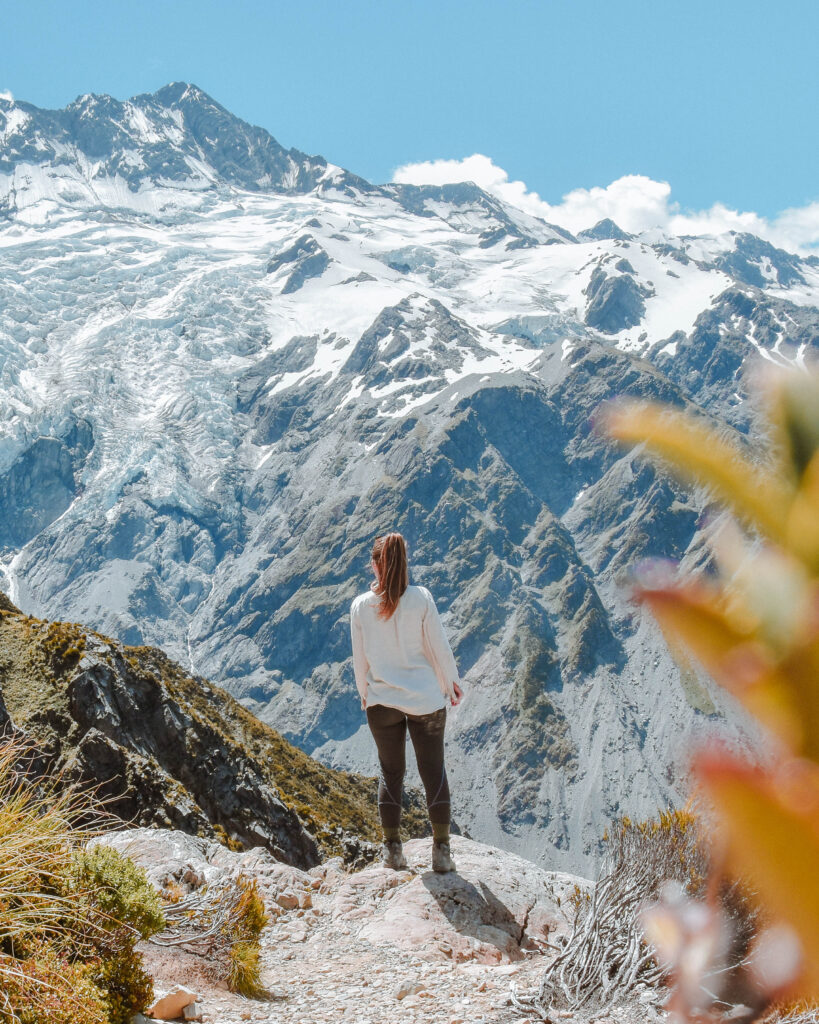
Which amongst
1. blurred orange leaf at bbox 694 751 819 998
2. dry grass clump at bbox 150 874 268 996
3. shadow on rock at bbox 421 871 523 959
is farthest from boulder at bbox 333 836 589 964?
blurred orange leaf at bbox 694 751 819 998

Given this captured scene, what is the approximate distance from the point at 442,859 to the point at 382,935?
1309mm

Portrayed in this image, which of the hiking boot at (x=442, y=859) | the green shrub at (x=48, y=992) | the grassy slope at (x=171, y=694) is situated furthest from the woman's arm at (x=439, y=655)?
the green shrub at (x=48, y=992)

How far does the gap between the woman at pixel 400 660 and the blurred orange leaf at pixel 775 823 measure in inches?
267

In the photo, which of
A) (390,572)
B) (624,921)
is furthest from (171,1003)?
(390,572)

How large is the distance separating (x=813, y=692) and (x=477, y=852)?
10.0m

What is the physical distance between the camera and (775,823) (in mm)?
836

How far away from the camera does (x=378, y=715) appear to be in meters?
8.24

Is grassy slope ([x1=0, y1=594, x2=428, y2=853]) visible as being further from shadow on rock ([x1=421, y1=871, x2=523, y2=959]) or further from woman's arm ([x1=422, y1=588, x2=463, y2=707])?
shadow on rock ([x1=421, y1=871, x2=523, y2=959])

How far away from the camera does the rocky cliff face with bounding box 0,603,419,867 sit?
44.0 feet

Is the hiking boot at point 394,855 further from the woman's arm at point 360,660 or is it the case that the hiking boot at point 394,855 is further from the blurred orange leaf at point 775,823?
the blurred orange leaf at point 775,823

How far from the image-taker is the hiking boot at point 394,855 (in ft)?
30.0

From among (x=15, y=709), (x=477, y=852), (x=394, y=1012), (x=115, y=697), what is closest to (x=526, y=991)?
(x=394, y=1012)

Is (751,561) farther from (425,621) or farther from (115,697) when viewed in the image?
(115,697)

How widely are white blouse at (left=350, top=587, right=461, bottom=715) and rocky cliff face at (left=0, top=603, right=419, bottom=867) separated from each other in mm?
4842
